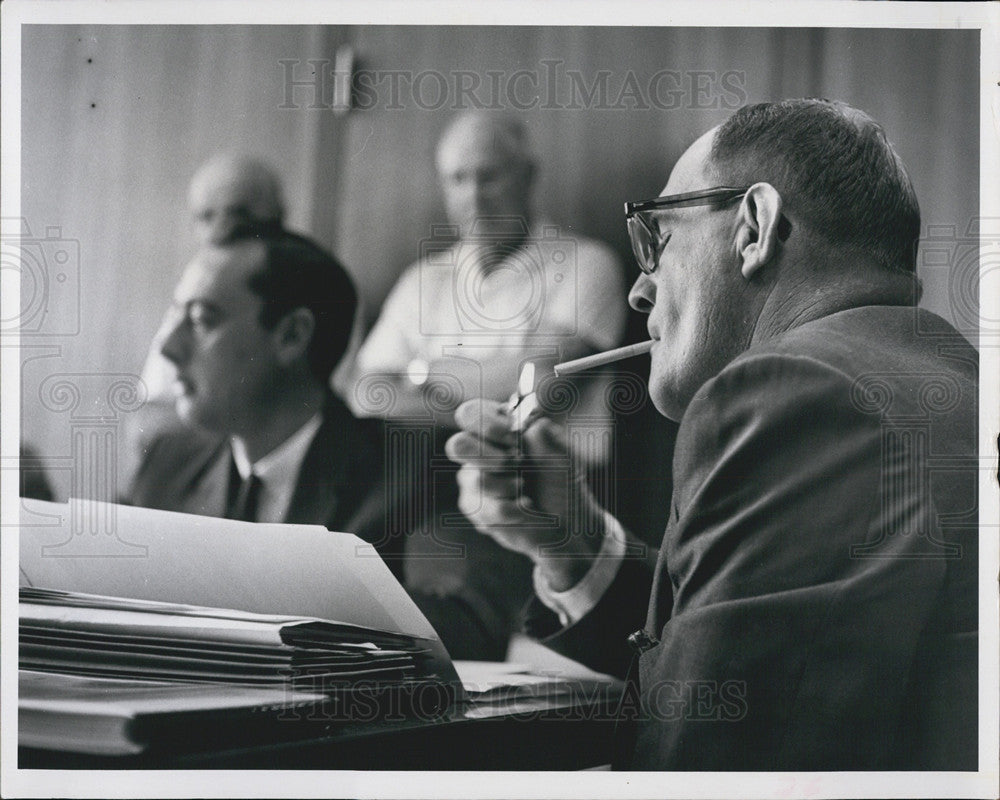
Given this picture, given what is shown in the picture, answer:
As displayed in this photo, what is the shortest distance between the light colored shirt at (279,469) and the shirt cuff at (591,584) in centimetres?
62

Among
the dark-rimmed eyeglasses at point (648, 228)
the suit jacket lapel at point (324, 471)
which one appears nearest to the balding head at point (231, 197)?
the suit jacket lapel at point (324, 471)

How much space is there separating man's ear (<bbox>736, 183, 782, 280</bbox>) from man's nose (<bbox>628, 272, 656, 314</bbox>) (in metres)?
0.21

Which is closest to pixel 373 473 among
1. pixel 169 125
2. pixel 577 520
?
pixel 577 520

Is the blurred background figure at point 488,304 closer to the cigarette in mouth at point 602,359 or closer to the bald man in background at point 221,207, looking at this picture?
the cigarette in mouth at point 602,359

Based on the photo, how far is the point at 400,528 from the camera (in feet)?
7.85

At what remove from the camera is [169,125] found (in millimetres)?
2453

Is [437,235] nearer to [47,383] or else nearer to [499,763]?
[47,383]

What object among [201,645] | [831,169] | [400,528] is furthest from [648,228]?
[201,645]

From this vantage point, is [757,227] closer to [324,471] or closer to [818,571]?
[818,571]

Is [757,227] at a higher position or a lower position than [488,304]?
higher

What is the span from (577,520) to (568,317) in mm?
484

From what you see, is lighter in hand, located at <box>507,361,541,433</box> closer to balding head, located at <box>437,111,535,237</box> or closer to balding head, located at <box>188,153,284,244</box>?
balding head, located at <box>437,111,535,237</box>

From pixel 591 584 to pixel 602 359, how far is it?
532 millimetres

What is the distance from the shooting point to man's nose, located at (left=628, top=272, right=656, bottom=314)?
239 centimetres
